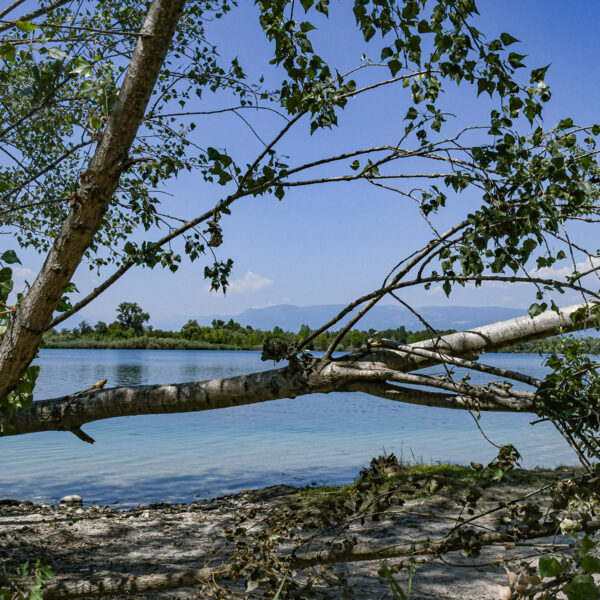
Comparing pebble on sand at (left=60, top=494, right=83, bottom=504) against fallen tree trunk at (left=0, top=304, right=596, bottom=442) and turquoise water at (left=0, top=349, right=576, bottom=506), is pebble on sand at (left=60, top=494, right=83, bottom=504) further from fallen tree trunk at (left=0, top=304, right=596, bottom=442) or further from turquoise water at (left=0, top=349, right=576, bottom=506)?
fallen tree trunk at (left=0, top=304, right=596, bottom=442)

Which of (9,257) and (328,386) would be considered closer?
(9,257)

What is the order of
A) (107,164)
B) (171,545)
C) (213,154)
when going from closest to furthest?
1. (107,164)
2. (213,154)
3. (171,545)

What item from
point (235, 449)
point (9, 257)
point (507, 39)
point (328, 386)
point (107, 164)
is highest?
point (507, 39)

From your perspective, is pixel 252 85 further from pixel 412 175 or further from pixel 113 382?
pixel 113 382

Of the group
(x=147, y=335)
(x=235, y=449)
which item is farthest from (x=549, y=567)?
(x=147, y=335)

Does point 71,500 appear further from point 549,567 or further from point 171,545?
point 549,567

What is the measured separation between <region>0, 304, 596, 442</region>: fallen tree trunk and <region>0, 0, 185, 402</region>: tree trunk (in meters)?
1.55

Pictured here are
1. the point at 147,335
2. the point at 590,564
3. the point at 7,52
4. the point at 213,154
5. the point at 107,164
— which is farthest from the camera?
the point at 147,335

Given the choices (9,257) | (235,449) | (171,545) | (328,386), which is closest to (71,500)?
(171,545)

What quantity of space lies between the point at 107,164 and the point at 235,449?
1107 cm

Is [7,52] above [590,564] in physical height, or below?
above

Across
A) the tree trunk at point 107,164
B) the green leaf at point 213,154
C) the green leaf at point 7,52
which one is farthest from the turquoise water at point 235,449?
the green leaf at point 7,52

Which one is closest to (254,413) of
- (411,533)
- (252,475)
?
(252,475)

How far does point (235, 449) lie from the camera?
41.4 feet
